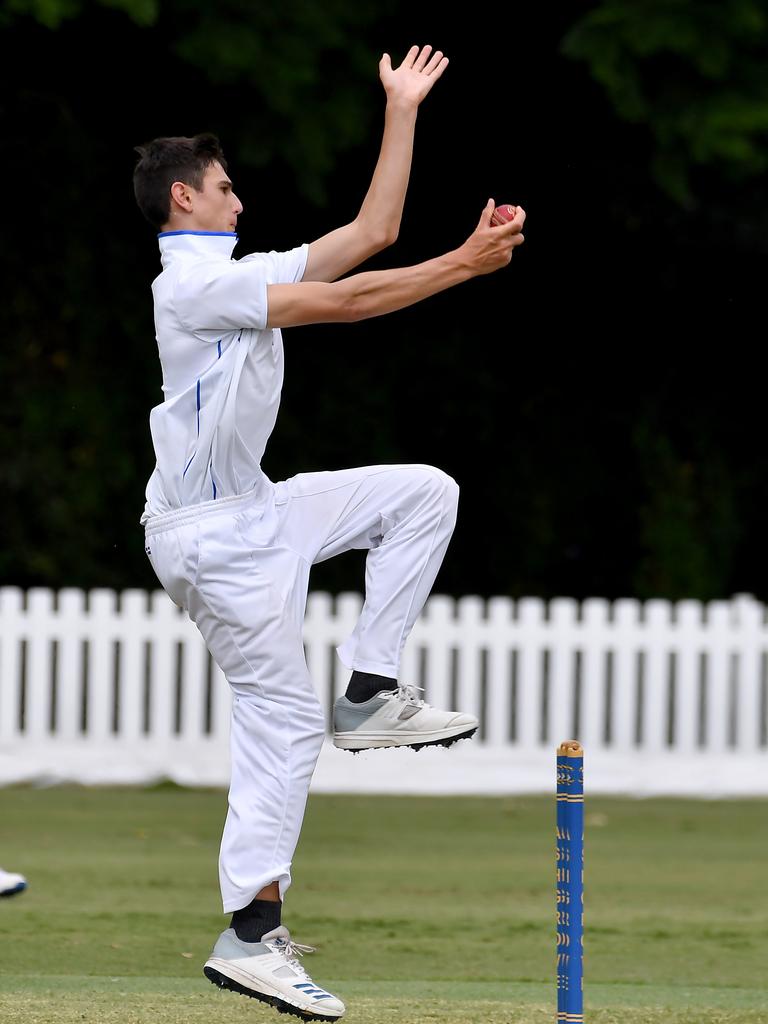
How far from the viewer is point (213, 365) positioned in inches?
184

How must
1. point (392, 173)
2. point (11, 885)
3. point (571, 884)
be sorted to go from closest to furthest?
1. point (571, 884)
2. point (392, 173)
3. point (11, 885)

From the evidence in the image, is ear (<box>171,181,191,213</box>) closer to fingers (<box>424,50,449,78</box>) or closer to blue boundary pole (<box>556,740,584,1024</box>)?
fingers (<box>424,50,449,78</box>)

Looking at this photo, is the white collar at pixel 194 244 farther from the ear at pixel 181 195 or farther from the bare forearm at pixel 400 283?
the bare forearm at pixel 400 283

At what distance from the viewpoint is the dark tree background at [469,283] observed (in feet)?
35.7

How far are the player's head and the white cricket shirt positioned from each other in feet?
0.13

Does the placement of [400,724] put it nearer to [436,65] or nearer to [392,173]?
[392,173]

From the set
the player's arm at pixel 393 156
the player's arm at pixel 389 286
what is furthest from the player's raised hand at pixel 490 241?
the player's arm at pixel 393 156

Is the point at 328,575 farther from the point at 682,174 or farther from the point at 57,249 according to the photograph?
the point at 682,174

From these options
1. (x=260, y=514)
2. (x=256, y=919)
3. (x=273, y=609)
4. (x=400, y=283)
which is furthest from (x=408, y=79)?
(x=256, y=919)

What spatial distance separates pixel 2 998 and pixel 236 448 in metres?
1.98

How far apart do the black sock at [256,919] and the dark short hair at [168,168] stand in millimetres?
1889

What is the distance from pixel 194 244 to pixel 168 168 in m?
0.22

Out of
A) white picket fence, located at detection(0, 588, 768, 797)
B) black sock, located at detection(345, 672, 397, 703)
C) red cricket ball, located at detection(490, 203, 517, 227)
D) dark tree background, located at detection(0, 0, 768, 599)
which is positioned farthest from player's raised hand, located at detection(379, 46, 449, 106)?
white picket fence, located at detection(0, 588, 768, 797)

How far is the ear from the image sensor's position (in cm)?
473
